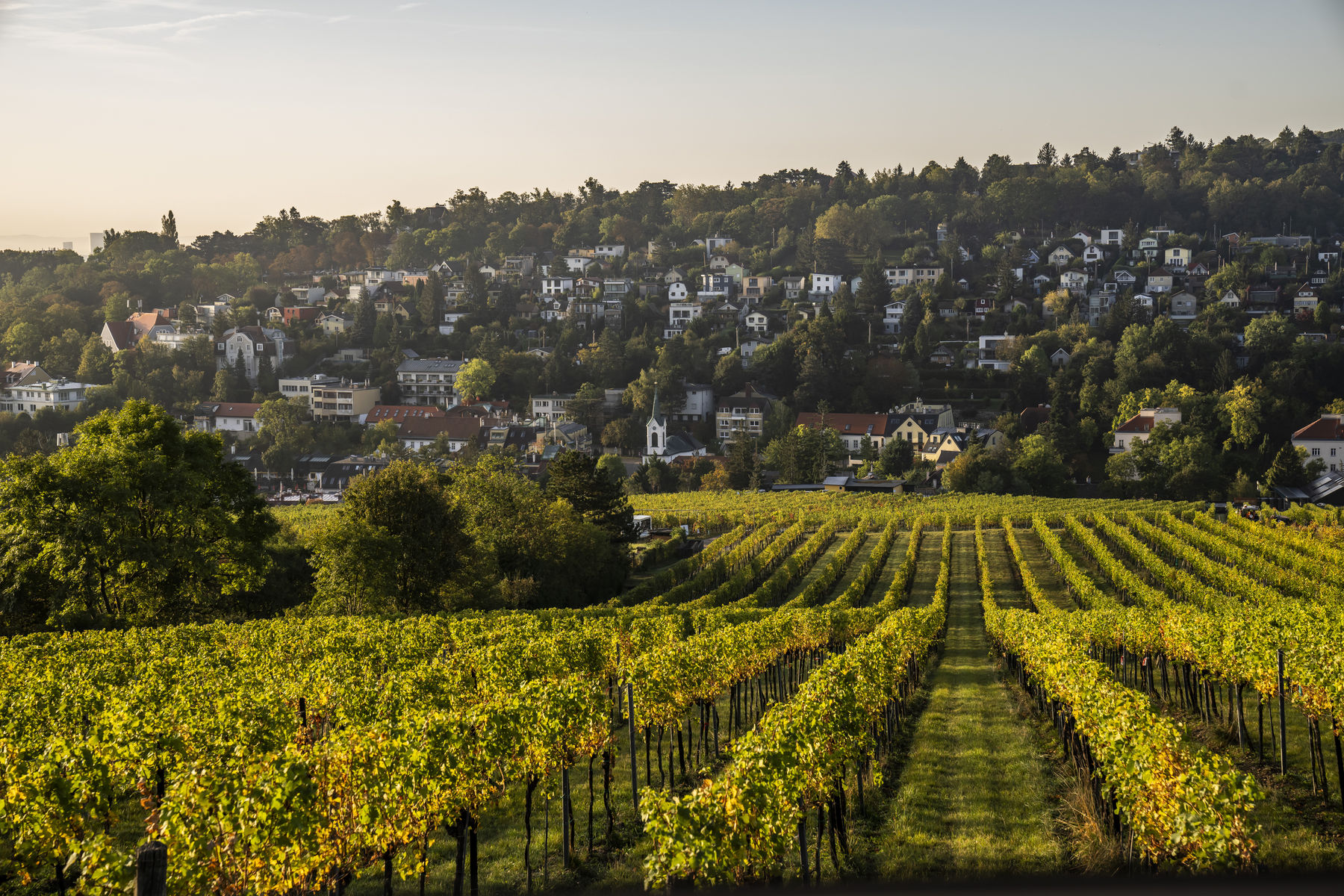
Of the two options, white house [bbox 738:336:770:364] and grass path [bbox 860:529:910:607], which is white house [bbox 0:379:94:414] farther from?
grass path [bbox 860:529:910:607]

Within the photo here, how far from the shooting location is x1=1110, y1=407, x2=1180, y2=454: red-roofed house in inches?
2025

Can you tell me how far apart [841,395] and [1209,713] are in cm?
5151

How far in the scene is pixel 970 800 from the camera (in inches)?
346

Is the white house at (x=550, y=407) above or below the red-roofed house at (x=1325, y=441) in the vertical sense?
above

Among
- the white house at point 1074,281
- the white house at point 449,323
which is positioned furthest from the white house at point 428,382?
the white house at point 1074,281

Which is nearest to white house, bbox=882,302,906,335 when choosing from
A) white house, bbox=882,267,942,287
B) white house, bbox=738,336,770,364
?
white house, bbox=738,336,770,364

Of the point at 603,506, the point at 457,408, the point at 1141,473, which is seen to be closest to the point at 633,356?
the point at 457,408

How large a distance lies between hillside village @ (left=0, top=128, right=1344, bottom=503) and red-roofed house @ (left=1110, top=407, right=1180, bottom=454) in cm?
22

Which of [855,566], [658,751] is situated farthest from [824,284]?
[658,751]

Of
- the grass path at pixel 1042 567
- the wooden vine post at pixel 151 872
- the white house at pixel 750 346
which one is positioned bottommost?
the grass path at pixel 1042 567

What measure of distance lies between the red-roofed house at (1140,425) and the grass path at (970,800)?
4192 cm

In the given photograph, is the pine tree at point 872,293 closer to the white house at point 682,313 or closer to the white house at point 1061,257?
the white house at point 682,313

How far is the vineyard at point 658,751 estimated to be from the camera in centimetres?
554

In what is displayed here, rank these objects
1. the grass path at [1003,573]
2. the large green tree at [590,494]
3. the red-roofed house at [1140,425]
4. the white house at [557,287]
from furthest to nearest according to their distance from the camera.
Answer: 1. the white house at [557,287]
2. the red-roofed house at [1140,425]
3. the large green tree at [590,494]
4. the grass path at [1003,573]
